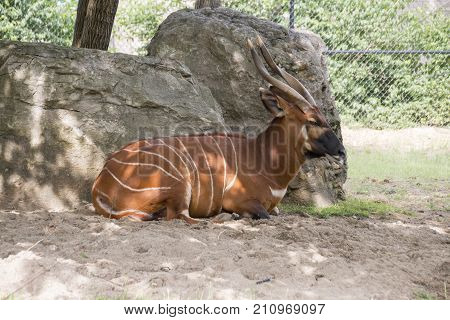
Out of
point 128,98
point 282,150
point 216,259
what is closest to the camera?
point 216,259

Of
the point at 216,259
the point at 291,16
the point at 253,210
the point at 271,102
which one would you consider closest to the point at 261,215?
the point at 253,210

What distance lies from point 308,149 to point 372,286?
2.19 metres

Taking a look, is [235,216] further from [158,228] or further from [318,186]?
A: [318,186]

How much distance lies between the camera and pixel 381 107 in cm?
1148

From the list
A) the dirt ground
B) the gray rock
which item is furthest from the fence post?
the dirt ground

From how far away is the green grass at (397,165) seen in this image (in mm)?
8562

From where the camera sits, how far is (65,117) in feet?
17.3

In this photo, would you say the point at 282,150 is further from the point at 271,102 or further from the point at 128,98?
the point at 128,98

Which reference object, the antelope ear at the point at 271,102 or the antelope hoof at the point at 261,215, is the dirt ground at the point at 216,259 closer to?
the antelope hoof at the point at 261,215

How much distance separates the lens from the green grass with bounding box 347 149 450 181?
8.56 m

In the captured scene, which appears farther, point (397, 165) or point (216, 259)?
point (397, 165)

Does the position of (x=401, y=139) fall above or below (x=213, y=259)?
above

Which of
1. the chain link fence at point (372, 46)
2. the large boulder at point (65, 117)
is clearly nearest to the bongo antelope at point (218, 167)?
the large boulder at point (65, 117)

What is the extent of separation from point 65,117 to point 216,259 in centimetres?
230
